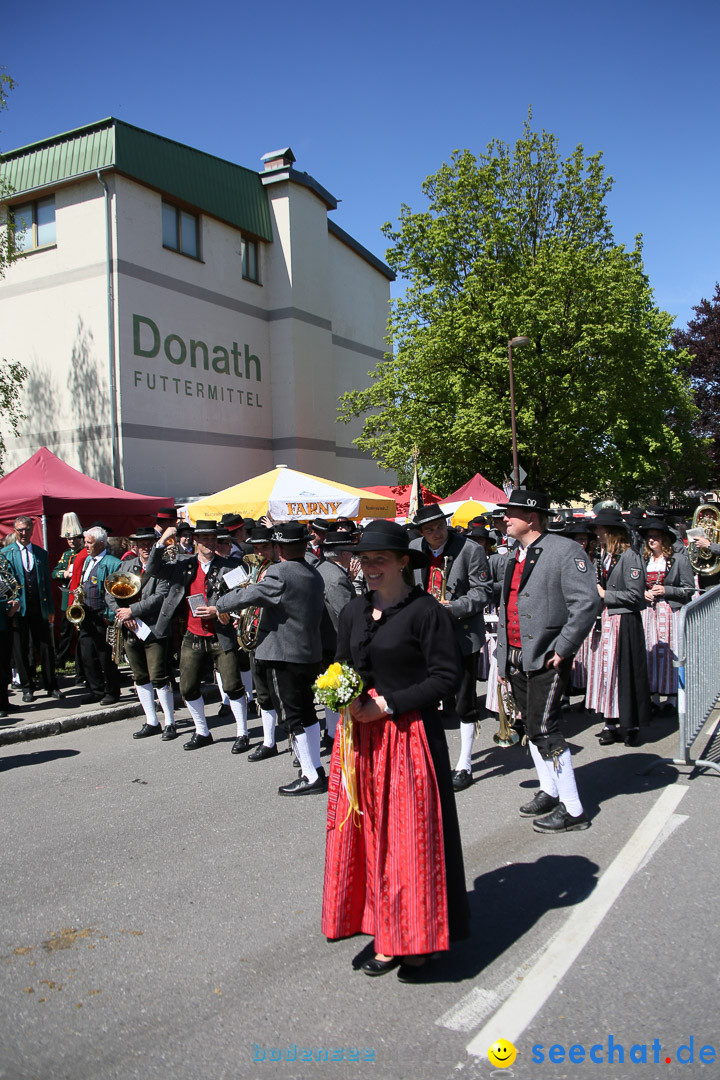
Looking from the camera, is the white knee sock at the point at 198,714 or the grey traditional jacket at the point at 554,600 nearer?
the grey traditional jacket at the point at 554,600

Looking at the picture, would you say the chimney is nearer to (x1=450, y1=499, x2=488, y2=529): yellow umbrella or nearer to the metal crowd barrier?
(x1=450, y1=499, x2=488, y2=529): yellow umbrella

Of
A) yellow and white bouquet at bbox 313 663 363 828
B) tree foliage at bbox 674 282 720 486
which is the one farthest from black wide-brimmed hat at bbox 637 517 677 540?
tree foliage at bbox 674 282 720 486

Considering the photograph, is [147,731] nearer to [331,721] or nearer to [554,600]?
[331,721]

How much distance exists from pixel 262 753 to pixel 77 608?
3637mm

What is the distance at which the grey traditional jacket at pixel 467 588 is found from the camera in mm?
6109

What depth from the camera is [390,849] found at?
3.25 m

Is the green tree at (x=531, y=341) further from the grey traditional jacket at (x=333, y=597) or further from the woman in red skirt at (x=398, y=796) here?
the woman in red skirt at (x=398, y=796)

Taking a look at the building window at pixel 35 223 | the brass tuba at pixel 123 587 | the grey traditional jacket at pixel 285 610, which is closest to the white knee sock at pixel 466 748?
the grey traditional jacket at pixel 285 610

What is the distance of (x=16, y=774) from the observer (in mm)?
6719

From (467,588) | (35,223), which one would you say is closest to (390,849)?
(467,588)

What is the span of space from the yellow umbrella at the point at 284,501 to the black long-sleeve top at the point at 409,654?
9.68 meters

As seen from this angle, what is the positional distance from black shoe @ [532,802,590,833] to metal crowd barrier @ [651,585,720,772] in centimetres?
138

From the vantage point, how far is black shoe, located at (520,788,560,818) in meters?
5.13

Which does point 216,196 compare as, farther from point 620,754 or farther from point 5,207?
point 620,754
